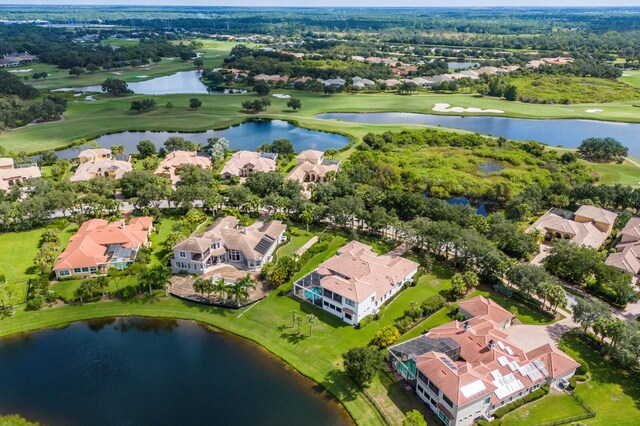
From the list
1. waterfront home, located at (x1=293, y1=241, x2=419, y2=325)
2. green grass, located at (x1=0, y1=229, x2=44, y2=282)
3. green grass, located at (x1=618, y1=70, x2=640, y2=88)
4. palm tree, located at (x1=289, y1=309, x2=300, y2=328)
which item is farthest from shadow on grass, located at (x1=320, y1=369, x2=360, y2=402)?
green grass, located at (x1=618, y1=70, x2=640, y2=88)

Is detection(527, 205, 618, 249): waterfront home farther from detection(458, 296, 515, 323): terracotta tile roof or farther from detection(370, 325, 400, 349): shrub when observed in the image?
detection(370, 325, 400, 349): shrub

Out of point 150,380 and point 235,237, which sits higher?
point 235,237

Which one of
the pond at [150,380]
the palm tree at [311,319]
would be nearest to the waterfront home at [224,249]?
the pond at [150,380]

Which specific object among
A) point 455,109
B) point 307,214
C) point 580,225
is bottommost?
point 580,225

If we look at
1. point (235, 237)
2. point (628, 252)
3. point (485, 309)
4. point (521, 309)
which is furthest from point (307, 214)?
point (628, 252)

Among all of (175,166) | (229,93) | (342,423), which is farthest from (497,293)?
(229,93)

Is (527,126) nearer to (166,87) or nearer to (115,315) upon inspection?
(115,315)
